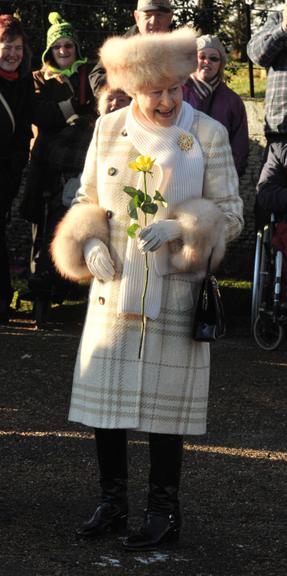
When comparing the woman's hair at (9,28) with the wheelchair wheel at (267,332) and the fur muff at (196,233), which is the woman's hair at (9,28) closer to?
the wheelchair wheel at (267,332)

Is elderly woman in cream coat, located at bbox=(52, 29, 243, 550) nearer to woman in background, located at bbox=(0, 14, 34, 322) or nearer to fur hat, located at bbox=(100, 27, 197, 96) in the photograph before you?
fur hat, located at bbox=(100, 27, 197, 96)

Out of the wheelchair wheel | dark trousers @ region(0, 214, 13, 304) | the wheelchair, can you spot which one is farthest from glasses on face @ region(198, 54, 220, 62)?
dark trousers @ region(0, 214, 13, 304)

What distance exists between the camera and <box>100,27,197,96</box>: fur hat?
5395 mm

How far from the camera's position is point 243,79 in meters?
13.5

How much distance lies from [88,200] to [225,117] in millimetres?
4252

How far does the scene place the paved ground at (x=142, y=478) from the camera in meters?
5.42

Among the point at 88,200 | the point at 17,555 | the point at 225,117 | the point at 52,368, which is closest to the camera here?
the point at 17,555

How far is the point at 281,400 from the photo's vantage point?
8.36 metres

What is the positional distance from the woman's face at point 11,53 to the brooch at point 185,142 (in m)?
4.51

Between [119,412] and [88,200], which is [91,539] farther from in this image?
[88,200]

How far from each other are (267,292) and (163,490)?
451cm

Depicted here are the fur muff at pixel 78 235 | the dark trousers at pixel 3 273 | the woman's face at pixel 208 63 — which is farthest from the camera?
the dark trousers at pixel 3 273

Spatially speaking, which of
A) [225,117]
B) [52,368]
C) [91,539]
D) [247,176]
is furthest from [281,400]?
[247,176]

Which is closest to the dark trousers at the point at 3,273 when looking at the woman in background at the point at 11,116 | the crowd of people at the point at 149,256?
the woman in background at the point at 11,116
